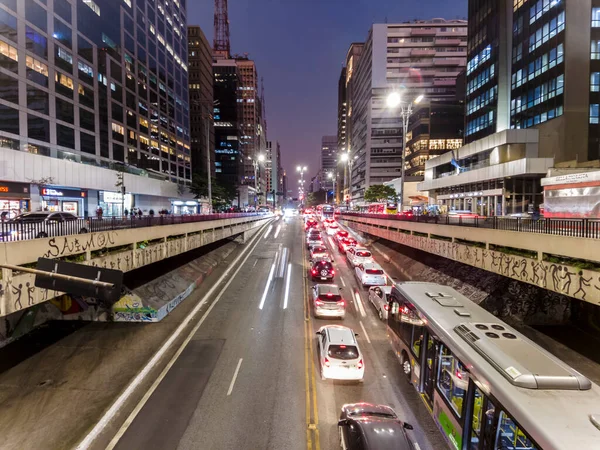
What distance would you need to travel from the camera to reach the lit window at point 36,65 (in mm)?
38344

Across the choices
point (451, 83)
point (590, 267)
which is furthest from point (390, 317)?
point (451, 83)

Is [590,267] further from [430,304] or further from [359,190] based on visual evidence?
[359,190]

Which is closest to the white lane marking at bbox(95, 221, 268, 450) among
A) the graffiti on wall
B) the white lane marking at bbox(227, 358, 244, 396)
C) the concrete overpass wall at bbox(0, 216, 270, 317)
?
the white lane marking at bbox(227, 358, 244, 396)

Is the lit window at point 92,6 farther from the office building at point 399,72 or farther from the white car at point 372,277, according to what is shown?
the office building at point 399,72

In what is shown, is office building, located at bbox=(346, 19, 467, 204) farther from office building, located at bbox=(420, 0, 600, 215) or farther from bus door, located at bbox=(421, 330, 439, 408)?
bus door, located at bbox=(421, 330, 439, 408)

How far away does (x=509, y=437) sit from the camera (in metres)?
5.80

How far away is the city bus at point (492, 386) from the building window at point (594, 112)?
45411 millimetres

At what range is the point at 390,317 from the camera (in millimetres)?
13883

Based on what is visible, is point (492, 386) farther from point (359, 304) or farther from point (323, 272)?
point (323, 272)

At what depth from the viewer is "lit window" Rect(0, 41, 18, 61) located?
34938 millimetres

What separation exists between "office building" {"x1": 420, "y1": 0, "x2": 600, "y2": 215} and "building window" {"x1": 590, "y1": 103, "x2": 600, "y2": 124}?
0.12 m

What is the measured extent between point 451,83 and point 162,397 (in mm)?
125474

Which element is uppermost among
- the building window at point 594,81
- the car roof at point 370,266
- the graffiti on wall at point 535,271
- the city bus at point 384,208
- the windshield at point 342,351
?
the building window at point 594,81

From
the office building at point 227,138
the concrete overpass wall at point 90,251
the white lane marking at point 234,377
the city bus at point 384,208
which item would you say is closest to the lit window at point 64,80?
the concrete overpass wall at point 90,251
